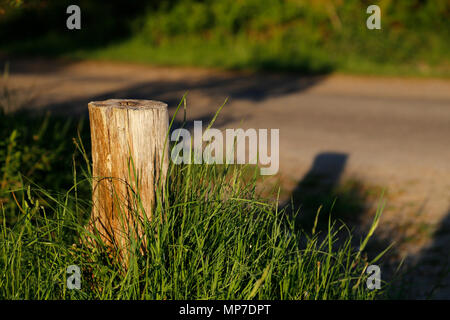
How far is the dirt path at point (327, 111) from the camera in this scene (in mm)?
5758

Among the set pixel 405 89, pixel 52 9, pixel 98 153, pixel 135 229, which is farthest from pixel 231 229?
pixel 52 9

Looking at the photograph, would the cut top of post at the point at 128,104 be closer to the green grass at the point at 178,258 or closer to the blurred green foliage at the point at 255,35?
the green grass at the point at 178,258

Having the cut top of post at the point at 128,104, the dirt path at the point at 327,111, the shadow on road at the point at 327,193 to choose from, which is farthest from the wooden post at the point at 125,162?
the dirt path at the point at 327,111

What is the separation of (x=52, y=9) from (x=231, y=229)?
17354mm

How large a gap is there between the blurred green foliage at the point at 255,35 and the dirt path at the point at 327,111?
118 cm

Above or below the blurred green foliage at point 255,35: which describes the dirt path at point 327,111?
below

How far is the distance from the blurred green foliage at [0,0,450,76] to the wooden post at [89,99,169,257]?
409 inches

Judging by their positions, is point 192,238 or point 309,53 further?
point 309,53

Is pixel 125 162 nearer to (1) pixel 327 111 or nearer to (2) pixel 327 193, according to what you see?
(2) pixel 327 193

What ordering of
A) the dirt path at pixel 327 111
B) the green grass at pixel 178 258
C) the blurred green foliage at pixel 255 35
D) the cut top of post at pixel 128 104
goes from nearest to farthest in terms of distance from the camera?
the green grass at pixel 178 258
the cut top of post at pixel 128 104
the dirt path at pixel 327 111
the blurred green foliage at pixel 255 35

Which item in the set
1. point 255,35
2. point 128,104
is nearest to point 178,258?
point 128,104

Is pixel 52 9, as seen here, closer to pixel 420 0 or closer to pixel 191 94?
pixel 191 94

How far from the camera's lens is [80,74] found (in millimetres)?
12227

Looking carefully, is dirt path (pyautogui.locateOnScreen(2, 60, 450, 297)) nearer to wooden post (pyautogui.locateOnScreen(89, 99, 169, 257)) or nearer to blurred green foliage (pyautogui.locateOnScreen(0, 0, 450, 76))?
blurred green foliage (pyautogui.locateOnScreen(0, 0, 450, 76))
